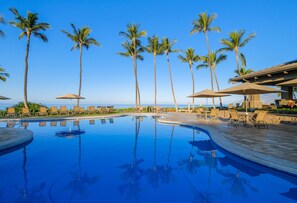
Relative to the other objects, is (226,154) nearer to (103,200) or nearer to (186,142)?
(186,142)

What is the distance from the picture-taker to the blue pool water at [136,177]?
3633 mm

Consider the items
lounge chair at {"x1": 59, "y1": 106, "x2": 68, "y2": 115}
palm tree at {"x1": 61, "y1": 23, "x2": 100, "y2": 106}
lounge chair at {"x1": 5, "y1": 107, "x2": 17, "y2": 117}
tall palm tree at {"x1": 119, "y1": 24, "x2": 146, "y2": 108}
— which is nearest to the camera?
lounge chair at {"x1": 5, "y1": 107, "x2": 17, "y2": 117}

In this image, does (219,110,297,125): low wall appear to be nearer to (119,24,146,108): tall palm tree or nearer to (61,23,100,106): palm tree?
(119,24,146,108): tall palm tree

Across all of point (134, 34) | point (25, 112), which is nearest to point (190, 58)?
point (134, 34)

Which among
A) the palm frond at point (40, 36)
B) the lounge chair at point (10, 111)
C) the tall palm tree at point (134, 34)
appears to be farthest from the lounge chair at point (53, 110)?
the tall palm tree at point (134, 34)

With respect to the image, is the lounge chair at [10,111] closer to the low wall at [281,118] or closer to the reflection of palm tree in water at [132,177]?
the reflection of palm tree in water at [132,177]

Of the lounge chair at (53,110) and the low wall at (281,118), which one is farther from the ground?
the lounge chair at (53,110)

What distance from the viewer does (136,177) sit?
4613 millimetres

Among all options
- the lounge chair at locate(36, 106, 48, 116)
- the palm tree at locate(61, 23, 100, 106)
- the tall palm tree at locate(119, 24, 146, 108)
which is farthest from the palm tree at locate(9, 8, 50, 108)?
the tall palm tree at locate(119, 24, 146, 108)

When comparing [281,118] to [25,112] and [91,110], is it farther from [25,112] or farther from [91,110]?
[25,112]

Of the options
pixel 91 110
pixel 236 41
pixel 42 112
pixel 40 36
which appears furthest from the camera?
pixel 236 41

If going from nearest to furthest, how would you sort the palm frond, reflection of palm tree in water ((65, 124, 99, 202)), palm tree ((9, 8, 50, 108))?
reflection of palm tree in water ((65, 124, 99, 202))
palm tree ((9, 8, 50, 108))
the palm frond

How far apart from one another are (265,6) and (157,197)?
23999 millimetres

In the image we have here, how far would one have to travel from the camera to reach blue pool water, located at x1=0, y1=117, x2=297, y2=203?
363cm
